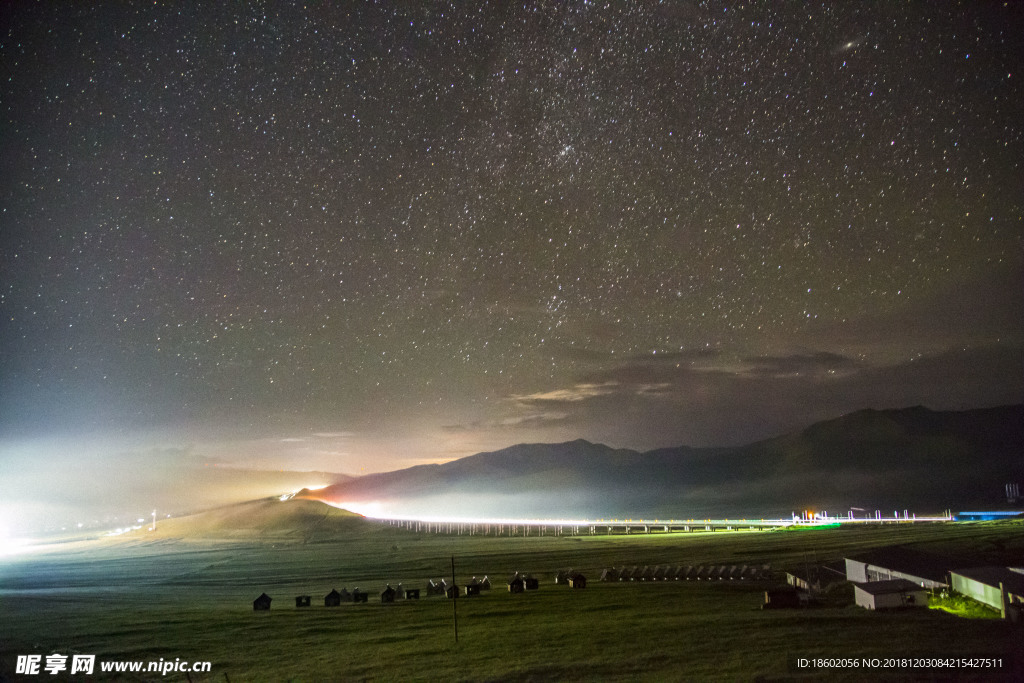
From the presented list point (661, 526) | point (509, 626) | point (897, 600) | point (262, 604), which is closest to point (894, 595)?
point (897, 600)

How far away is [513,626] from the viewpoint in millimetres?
36062

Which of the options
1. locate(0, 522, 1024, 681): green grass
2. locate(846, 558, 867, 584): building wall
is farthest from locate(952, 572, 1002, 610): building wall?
locate(846, 558, 867, 584): building wall

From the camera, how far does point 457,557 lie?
9894 cm

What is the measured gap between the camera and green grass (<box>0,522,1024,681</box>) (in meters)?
26.6

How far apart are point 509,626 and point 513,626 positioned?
0.72ft

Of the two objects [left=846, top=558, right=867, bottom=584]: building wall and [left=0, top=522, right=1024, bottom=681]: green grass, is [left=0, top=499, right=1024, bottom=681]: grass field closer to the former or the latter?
[left=0, top=522, right=1024, bottom=681]: green grass

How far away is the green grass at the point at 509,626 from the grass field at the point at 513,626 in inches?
5.9

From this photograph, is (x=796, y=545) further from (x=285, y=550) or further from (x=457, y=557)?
(x=285, y=550)

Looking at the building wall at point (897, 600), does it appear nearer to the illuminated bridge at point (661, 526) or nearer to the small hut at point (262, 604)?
the small hut at point (262, 604)

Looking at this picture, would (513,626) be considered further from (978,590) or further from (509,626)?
(978,590)

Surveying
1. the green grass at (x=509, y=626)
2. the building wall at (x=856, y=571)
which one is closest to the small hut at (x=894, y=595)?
the green grass at (x=509, y=626)

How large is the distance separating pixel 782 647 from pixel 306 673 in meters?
19.1

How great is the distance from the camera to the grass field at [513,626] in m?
26.4

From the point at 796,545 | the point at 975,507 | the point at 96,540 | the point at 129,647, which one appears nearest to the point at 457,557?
the point at 796,545
